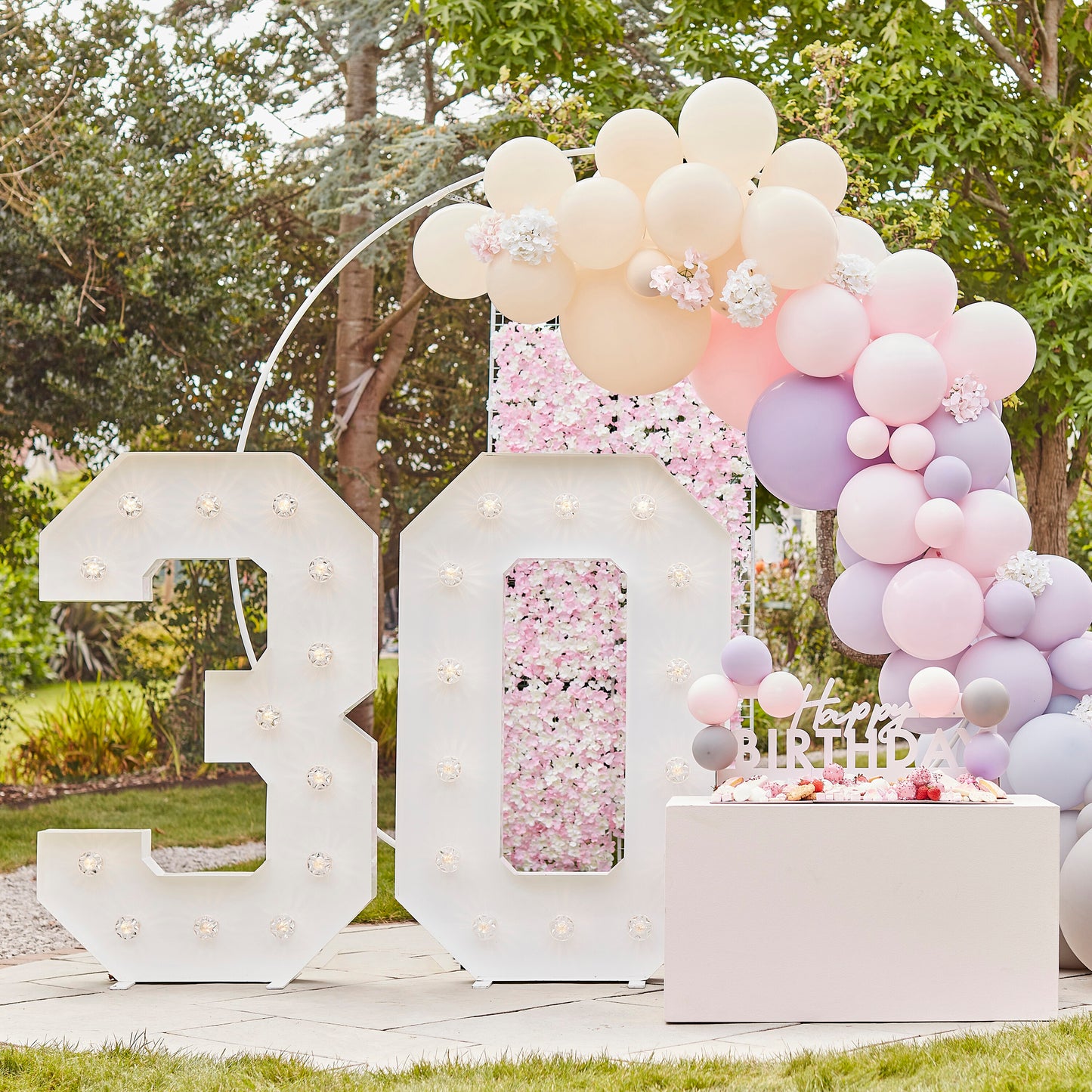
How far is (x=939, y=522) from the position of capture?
4.25m

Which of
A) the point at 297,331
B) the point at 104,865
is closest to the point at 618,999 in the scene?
the point at 104,865

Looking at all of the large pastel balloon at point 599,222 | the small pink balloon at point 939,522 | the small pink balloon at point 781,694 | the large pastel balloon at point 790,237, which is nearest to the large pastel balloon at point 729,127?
the large pastel balloon at point 790,237

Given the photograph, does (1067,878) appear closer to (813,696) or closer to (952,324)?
(952,324)

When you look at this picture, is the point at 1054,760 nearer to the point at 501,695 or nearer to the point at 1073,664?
the point at 1073,664

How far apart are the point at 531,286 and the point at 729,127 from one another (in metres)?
0.81

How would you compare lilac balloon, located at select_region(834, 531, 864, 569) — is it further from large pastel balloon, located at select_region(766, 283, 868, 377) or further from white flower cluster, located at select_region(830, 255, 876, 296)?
white flower cluster, located at select_region(830, 255, 876, 296)

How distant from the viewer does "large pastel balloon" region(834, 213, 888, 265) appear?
4.69m

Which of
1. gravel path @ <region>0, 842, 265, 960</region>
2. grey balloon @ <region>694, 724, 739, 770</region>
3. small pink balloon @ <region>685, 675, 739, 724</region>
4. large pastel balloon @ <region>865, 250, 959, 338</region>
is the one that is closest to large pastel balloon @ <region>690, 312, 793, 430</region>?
large pastel balloon @ <region>865, 250, 959, 338</region>

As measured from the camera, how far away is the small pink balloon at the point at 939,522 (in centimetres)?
425

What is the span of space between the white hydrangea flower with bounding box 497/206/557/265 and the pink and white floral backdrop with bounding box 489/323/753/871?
1.96 m

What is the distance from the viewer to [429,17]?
27.2 feet

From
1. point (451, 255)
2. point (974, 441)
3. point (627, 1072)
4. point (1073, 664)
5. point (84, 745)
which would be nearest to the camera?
point (627, 1072)

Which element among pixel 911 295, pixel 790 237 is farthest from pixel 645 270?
pixel 911 295

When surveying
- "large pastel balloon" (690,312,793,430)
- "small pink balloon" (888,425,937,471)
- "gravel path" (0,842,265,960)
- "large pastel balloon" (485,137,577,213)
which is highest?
"large pastel balloon" (485,137,577,213)
